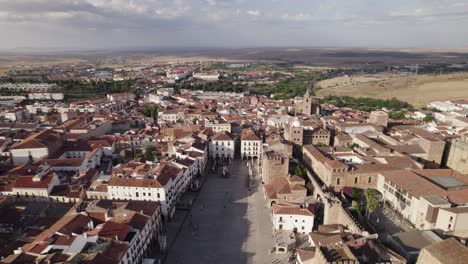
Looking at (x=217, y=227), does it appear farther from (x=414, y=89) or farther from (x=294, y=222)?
(x=414, y=89)

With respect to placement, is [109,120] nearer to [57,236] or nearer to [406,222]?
[57,236]

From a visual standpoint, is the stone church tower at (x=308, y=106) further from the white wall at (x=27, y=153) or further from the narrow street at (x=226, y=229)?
the white wall at (x=27, y=153)

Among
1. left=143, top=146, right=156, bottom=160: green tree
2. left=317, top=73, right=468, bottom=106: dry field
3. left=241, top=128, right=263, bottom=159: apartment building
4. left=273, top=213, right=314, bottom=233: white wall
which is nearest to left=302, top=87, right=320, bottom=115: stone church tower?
left=241, top=128, right=263, bottom=159: apartment building

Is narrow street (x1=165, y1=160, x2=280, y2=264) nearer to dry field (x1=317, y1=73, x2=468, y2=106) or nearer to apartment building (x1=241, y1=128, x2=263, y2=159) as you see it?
apartment building (x1=241, y1=128, x2=263, y2=159)

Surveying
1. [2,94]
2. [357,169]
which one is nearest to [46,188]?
[357,169]

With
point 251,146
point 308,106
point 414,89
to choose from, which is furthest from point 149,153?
point 414,89

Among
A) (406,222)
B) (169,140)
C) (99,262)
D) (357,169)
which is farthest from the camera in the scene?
(169,140)
